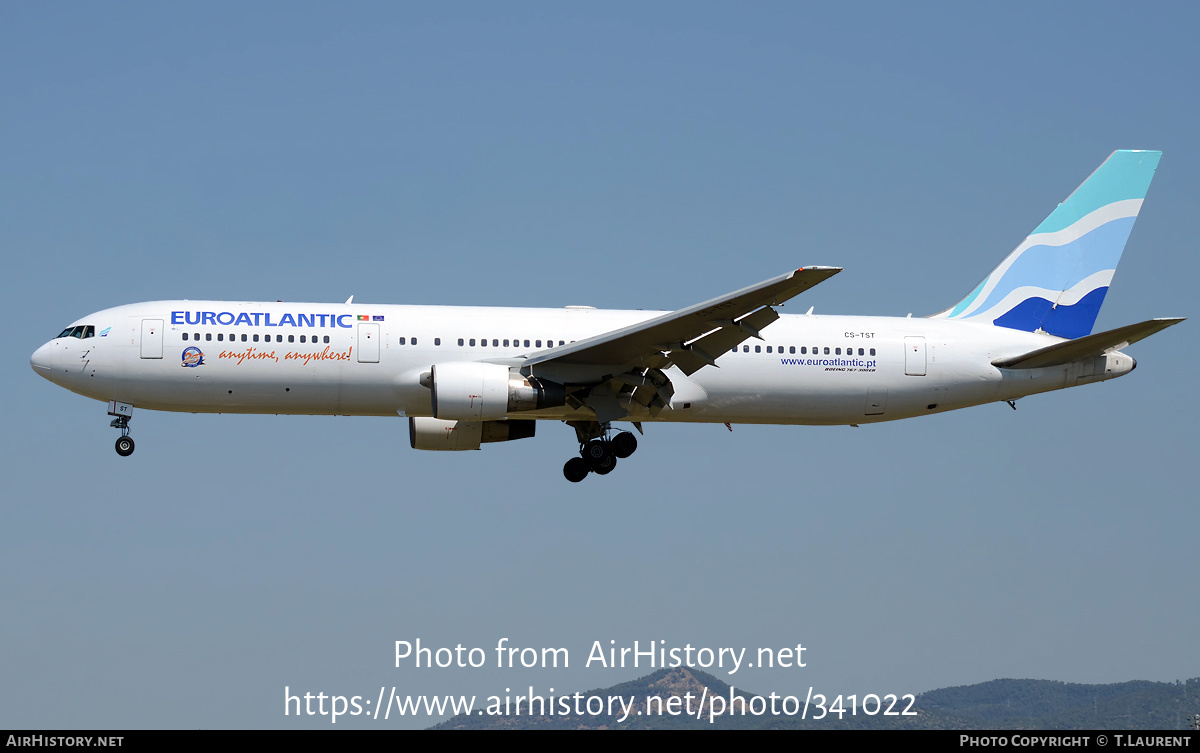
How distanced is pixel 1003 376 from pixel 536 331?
13.7 metres

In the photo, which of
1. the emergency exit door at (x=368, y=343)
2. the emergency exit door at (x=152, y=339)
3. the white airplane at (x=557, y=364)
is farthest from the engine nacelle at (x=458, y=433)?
the emergency exit door at (x=152, y=339)

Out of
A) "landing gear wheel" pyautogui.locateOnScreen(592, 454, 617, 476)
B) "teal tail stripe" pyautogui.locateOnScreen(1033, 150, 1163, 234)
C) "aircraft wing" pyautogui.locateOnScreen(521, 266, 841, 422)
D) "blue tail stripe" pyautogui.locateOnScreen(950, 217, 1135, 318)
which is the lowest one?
"landing gear wheel" pyautogui.locateOnScreen(592, 454, 617, 476)

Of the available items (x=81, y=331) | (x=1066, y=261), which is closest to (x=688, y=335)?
(x=1066, y=261)

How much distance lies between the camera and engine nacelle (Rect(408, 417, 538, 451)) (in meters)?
35.3

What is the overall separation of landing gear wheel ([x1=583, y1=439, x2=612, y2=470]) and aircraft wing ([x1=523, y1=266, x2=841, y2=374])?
3560 millimetres

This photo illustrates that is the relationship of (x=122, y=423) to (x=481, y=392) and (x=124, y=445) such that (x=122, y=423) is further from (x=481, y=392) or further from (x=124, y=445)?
(x=481, y=392)

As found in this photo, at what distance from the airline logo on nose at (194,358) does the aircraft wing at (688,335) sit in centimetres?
843

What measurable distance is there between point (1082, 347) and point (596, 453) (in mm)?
13904

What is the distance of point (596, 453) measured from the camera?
34.6m

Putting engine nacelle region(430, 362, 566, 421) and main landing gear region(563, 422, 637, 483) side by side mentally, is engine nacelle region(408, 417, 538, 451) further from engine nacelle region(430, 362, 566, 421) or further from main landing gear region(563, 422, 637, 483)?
engine nacelle region(430, 362, 566, 421)

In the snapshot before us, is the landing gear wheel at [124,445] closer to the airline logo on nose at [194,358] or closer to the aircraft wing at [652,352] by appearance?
the airline logo on nose at [194,358]

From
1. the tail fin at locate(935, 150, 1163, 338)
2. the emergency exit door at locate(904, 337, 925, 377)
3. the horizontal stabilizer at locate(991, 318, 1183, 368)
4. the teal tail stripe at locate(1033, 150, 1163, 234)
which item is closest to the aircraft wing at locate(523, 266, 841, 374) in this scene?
the emergency exit door at locate(904, 337, 925, 377)
